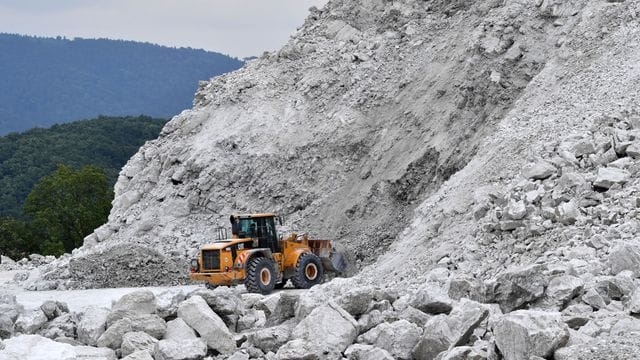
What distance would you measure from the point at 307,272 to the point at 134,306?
7.63m

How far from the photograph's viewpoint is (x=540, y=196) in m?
13.8

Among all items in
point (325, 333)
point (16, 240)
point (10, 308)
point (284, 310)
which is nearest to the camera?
point (325, 333)

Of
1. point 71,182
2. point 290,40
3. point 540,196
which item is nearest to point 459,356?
point 540,196

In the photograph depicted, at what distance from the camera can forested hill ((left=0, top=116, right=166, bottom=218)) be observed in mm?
65688

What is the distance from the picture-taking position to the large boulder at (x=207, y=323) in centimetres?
1003

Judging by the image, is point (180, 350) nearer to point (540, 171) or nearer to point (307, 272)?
point (540, 171)

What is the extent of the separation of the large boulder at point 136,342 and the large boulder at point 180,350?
0.70 feet

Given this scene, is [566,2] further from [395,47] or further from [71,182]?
[71,182]

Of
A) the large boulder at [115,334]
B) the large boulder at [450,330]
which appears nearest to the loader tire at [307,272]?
the large boulder at [115,334]

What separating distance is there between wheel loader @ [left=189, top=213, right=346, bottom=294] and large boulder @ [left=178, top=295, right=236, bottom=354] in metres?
6.54

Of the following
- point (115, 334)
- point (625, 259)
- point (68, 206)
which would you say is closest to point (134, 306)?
point (115, 334)

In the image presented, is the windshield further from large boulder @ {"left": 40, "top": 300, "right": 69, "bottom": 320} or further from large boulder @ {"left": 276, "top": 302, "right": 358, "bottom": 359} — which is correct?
large boulder @ {"left": 276, "top": 302, "right": 358, "bottom": 359}

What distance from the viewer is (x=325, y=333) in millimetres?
9320

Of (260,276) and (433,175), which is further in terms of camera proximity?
(433,175)
